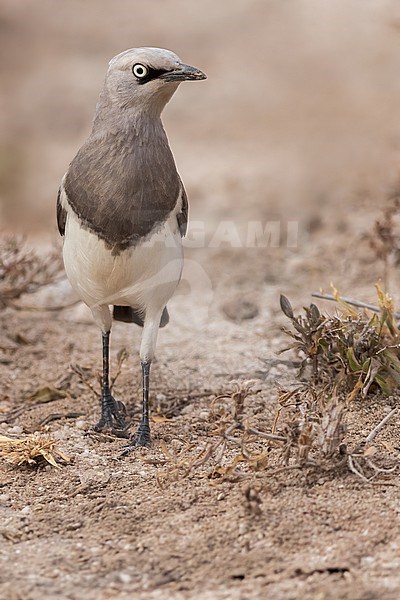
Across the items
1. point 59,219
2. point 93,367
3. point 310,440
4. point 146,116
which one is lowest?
point 93,367

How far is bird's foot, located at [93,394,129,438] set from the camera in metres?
4.06

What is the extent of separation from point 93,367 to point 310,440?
83.4 inches

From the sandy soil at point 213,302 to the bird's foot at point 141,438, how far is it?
0.06 metres

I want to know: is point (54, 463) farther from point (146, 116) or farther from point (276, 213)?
point (276, 213)

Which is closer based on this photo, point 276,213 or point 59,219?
point 59,219

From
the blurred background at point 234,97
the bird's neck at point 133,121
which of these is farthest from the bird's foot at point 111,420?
the blurred background at point 234,97

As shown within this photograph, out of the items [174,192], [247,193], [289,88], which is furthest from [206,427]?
[289,88]

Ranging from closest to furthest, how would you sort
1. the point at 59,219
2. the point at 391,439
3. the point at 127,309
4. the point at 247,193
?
the point at 391,439
the point at 59,219
the point at 127,309
the point at 247,193

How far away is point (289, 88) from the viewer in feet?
33.7

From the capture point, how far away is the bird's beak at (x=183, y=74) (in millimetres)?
3516

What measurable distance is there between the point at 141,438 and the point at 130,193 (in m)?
1.09

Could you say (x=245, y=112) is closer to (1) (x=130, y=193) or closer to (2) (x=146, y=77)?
(2) (x=146, y=77)

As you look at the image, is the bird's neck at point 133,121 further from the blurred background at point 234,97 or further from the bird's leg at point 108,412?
the blurred background at point 234,97

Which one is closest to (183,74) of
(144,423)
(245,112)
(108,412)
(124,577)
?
(144,423)
